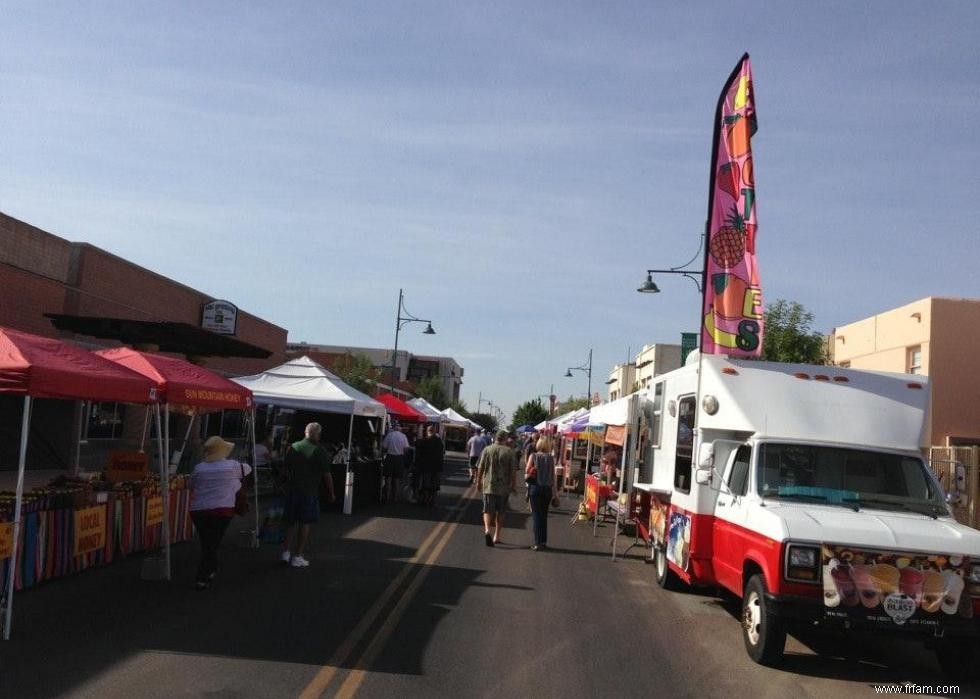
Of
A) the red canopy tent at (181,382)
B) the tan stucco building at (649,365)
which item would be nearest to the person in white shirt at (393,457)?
the red canopy tent at (181,382)

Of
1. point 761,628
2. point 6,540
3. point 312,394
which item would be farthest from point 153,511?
point 761,628

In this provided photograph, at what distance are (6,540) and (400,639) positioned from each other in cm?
358

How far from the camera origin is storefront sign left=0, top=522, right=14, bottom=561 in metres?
8.11

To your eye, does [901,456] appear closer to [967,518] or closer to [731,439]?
[731,439]

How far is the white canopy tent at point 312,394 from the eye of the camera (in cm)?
1853

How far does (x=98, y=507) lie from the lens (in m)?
10.6

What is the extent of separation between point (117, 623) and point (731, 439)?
20.7 feet

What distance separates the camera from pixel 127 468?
12125 mm

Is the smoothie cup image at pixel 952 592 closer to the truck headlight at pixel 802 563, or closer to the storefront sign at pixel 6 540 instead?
the truck headlight at pixel 802 563

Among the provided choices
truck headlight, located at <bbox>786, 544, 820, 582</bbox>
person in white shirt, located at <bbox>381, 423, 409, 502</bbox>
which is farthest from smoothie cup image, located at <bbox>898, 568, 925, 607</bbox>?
person in white shirt, located at <bbox>381, 423, 409, 502</bbox>

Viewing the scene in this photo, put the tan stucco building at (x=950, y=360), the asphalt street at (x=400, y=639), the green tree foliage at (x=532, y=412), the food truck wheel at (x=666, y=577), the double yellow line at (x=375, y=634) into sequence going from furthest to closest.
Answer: the green tree foliage at (x=532, y=412), the tan stucco building at (x=950, y=360), the food truck wheel at (x=666, y=577), the asphalt street at (x=400, y=639), the double yellow line at (x=375, y=634)

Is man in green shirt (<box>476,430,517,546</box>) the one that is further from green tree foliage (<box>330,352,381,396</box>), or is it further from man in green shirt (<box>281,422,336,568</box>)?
green tree foliage (<box>330,352,381,396</box>)

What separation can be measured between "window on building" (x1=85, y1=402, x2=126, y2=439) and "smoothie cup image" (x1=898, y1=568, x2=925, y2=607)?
21.1 meters

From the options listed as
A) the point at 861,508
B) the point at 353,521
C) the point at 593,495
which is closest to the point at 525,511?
the point at 593,495
